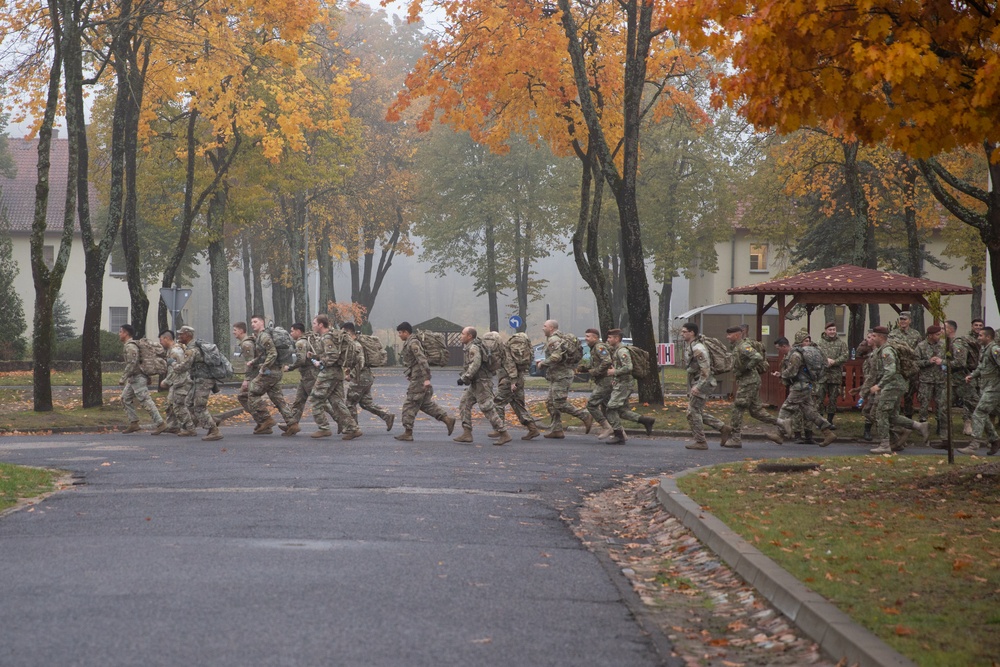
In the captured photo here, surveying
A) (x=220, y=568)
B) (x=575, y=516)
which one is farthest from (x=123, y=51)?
(x=220, y=568)

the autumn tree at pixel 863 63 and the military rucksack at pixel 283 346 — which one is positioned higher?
the autumn tree at pixel 863 63

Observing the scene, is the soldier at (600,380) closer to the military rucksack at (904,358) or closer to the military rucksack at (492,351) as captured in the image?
the military rucksack at (492,351)

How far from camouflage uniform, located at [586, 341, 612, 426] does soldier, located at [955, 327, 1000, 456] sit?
5.49m

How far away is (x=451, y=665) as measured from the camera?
18.6 ft

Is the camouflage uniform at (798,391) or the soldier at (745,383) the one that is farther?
the camouflage uniform at (798,391)

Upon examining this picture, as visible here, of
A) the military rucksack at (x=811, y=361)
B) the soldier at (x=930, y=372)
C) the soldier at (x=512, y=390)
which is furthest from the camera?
the soldier at (x=930, y=372)

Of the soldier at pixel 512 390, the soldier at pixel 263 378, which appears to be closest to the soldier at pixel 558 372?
the soldier at pixel 512 390

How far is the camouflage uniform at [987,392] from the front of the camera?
17.8 meters

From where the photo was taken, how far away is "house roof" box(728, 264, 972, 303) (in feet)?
86.6

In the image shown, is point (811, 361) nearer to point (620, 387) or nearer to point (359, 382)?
point (620, 387)

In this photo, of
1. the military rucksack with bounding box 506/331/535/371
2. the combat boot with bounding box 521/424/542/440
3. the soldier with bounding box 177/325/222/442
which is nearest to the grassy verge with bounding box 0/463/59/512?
the soldier with bounding box 177/325/222/442

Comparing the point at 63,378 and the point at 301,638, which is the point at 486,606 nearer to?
the point at 301,638

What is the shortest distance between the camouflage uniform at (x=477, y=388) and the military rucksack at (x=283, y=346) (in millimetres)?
2975

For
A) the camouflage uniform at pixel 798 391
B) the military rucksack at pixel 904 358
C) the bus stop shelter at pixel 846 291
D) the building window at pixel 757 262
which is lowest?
the camouflage uniform at pixel 798 391
